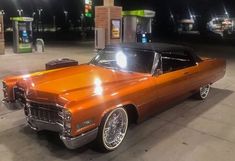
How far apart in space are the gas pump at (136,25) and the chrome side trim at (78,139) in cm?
1211

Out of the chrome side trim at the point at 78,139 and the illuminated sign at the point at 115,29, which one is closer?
the chrome side trim at the point at 78,139

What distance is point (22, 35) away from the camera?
1638 cm

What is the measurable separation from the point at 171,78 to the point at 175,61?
2.89 feet

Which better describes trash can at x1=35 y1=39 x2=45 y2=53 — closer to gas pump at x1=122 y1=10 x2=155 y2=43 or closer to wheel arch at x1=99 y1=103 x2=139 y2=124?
gas pump at x1=122 y1=10 x2=155 y2=43

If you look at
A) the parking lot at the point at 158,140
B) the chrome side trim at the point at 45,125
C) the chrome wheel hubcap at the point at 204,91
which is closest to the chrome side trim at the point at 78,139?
the chrome side trim at the point at 45,125

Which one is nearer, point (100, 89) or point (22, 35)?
point (100, 89)

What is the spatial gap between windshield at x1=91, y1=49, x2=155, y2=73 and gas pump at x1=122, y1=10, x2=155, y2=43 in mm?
10074

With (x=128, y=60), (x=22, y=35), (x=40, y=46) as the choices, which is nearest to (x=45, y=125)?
(x=128, y=60)

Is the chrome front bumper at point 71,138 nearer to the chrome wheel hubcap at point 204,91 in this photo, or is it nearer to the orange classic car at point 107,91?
the orange classic car at point 107,91

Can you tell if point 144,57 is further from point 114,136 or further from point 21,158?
point 21,158

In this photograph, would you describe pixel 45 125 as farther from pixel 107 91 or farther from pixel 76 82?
pixel 107 91

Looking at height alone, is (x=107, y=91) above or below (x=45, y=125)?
above

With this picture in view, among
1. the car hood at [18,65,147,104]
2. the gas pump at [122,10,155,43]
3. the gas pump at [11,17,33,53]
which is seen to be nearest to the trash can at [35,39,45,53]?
the gas pump at [11,17,33,53]

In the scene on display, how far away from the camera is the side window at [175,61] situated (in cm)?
550
